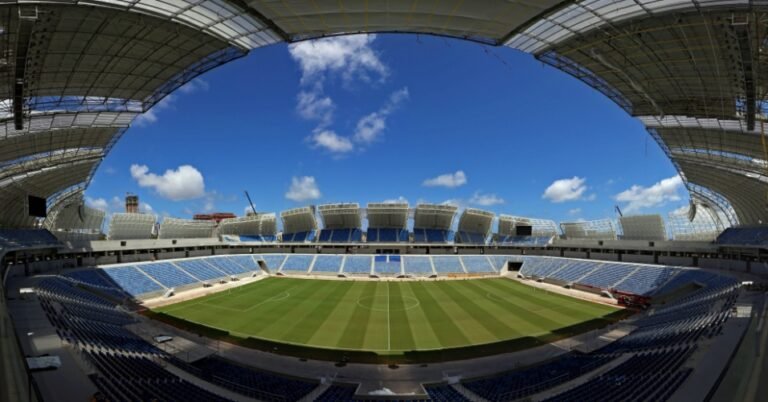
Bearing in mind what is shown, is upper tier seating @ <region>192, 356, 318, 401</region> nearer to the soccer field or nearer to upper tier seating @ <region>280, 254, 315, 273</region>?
the soccer field

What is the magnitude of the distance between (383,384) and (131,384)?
10.6 metres

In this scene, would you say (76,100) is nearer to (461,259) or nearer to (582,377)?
(582,377)

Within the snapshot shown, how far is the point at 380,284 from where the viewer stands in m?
48.0

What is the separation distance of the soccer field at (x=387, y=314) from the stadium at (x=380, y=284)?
0.28 m

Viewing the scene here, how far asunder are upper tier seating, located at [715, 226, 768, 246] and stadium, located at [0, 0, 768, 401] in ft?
2.23

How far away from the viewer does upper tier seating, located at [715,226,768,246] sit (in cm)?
3916

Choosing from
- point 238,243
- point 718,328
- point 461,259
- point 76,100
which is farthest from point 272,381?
point 238,243

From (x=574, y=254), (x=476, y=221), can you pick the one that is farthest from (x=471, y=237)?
(x=574, y=254)

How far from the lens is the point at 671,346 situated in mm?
16438

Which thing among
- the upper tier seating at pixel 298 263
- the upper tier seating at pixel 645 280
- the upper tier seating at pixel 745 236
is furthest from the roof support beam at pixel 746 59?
the upper tier seating at pixel 298 263

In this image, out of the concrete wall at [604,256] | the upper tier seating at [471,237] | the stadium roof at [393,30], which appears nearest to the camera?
the stadium roof at [393,30]

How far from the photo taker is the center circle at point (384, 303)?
3409 centimetres

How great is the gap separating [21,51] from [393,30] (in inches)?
708

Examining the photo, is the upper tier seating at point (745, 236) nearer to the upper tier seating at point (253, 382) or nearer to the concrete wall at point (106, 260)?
the upper tier seating at point (253, 382)
